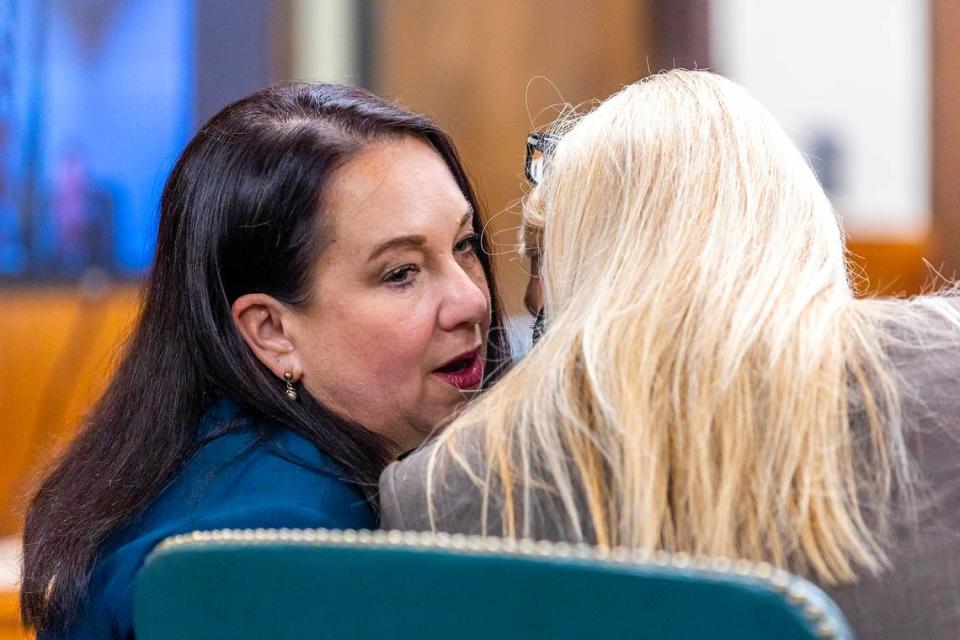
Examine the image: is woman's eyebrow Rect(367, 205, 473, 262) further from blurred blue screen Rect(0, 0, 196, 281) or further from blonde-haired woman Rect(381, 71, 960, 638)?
blurred blue screen Rect(0, 0, 196, 281)

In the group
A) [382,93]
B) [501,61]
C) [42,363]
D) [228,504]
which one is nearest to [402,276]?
[228,504]

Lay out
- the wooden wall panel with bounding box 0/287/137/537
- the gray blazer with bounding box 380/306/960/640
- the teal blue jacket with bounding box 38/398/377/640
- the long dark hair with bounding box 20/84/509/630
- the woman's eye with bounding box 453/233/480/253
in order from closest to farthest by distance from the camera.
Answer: the gray blazer with bounding box 380/306/960/640 < the teal blue jacket with bounding box 38/398/377/640 < the long dark hair with bounding box 20/84/509/630 < the woman's eye with bounding box 453/233/480/253 < the wooden wall panel with bounding box 0/287/137/537

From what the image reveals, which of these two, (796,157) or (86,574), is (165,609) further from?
(796,157)

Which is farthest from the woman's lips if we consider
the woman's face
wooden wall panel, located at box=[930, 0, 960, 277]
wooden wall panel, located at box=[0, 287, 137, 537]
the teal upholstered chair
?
wooden wall panel, located at box=[930, 0, 960, 277]

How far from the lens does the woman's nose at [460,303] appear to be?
152cm

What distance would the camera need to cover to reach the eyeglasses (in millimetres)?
1410

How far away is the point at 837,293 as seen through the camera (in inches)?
41.5

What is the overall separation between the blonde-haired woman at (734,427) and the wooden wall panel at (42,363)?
2.18m

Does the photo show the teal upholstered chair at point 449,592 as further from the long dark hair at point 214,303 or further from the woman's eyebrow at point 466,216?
the woman's eyebrow at point 466,216

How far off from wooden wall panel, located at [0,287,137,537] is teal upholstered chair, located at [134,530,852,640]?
7.34 ft

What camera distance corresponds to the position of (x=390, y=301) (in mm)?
1489

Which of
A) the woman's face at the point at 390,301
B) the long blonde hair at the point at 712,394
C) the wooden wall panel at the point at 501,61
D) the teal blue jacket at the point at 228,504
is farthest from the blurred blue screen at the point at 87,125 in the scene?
the long blonde hair at the point at 712,394

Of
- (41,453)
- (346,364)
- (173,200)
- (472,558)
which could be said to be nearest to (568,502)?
(472,558)

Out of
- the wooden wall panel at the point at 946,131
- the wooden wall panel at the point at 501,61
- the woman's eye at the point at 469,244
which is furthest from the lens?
the wooden wall panel at the point at 946,131
